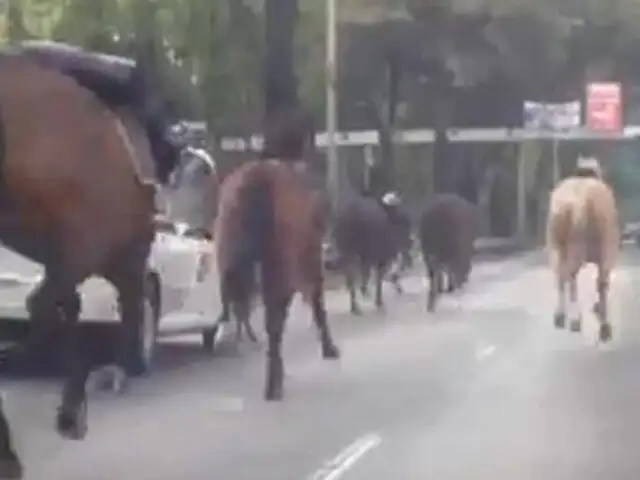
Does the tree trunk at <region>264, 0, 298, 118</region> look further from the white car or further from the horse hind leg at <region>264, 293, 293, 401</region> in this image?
the horse hind leg at <region>264, 293, 293, 401</region>

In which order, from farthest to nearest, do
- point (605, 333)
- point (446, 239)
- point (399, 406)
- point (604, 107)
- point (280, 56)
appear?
1. point (605, 333)
2. point (399, 406)
3. point (446, 239)
4. point (604, 107)
5. point (280, 56)

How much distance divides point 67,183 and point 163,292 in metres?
0.53

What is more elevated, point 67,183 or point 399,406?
point 67,183

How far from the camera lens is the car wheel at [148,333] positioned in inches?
108

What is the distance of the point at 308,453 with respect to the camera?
3.52 meters

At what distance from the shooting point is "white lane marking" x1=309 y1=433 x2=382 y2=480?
3.41 metres

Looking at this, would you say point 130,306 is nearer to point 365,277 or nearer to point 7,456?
point 7,456

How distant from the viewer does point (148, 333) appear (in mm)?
2857

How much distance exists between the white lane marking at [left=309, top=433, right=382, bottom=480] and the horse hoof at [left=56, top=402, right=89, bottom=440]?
57cm

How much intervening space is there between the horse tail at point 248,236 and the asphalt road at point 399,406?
6.4 inches

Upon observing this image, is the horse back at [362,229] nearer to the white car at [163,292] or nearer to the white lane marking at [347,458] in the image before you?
the white car at [163,292]

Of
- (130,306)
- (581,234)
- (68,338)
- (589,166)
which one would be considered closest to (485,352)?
(581,234)

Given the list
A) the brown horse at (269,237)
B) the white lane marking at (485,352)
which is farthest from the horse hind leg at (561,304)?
the brown horse at (269,237)

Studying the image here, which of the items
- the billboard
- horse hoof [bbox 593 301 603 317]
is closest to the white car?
the billboard
